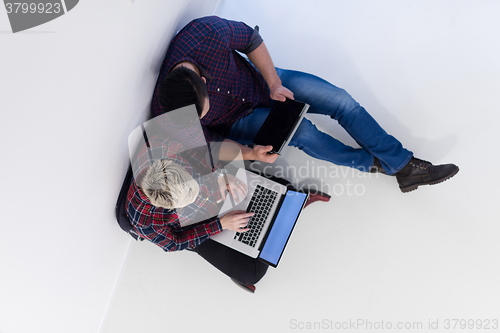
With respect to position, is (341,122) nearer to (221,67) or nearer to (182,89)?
(221,67)

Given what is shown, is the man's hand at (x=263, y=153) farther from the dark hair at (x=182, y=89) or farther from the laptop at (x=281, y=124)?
the dark hair at (x=182, y=89)

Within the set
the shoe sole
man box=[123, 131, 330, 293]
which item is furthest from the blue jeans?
man box=[123, 131, 330, 293]

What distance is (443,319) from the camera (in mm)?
1611

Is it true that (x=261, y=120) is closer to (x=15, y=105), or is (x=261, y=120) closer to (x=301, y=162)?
(x=301, y=162)

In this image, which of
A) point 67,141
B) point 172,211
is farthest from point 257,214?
point 67,141

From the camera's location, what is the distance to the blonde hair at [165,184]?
1.09 m

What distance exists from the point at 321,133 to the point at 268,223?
0.49 metres

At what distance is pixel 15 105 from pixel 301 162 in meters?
1.33

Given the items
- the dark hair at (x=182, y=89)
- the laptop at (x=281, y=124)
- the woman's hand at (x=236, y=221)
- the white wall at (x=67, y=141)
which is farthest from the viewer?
the woman's hand at (x=236, y=221)

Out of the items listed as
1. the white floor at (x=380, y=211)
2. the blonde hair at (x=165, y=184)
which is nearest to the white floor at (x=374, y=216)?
the white floor at (x=380, y=211)

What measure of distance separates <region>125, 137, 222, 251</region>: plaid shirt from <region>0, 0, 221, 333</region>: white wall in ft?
0.32

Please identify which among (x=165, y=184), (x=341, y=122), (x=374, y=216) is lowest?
(x=374, y=216)

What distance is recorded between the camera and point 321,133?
1515 mm

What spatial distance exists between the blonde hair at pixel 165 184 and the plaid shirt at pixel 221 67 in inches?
10.1
